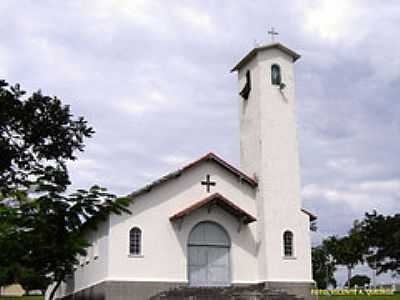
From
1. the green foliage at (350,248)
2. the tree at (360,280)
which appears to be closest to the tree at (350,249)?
the green foliage at (350,248)

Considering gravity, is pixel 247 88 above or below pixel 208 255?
above

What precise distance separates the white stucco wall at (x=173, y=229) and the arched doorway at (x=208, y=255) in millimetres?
321

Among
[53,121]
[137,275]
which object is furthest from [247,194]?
[53,121]

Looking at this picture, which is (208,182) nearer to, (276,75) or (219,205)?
(219,205)

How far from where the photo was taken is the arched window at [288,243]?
113ft

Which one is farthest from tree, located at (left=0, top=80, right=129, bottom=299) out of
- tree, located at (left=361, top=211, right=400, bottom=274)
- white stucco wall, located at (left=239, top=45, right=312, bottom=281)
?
tree, located at (left=361, top=211, right=400, bottom=274)

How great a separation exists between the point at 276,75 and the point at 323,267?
5204 cm

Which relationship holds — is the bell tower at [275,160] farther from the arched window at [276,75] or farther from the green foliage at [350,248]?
the green foliage at [350,248]

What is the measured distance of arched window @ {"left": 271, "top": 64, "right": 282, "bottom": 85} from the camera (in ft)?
119

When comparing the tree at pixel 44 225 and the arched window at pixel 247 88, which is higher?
the arched window at pixel 247 88

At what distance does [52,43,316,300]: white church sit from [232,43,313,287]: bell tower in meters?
0.05

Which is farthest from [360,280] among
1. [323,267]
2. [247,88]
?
[247,88]

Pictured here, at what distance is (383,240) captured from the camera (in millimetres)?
74250

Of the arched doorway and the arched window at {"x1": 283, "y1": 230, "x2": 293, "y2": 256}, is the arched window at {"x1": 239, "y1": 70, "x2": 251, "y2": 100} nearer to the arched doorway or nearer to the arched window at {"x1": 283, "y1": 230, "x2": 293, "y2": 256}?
the arched doorway
